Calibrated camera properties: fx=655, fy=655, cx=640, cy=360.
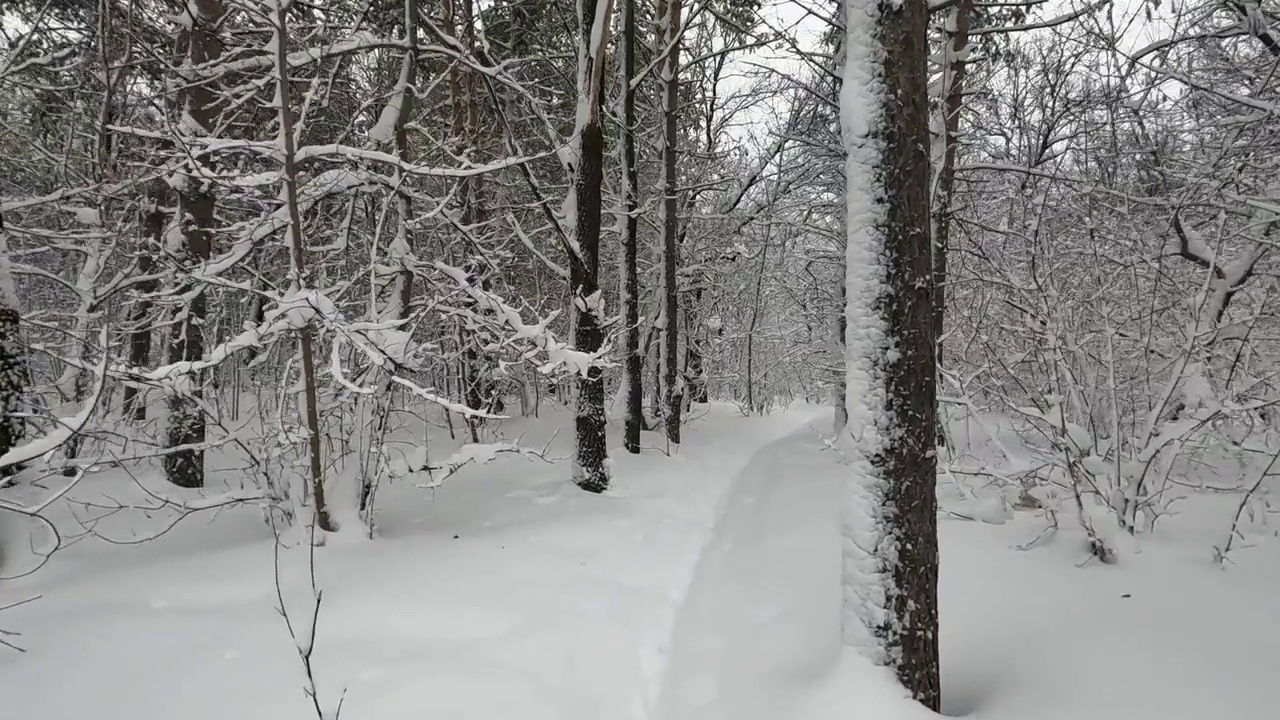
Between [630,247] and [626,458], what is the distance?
2.98 meters

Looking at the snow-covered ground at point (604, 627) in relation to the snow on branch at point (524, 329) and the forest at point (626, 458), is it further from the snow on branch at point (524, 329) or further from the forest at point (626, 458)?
the snow on branch at point (524, 329)

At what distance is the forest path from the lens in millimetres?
3348

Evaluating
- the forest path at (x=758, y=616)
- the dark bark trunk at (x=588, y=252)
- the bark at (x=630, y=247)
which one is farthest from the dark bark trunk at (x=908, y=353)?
the bark at (x=630, y=247)

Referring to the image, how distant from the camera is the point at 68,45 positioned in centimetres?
646

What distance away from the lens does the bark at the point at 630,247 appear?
8.71m

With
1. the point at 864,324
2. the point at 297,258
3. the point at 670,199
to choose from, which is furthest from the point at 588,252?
the point at 864,324

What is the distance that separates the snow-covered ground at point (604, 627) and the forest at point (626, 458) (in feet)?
0.09

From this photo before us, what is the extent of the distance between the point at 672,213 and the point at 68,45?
24.2ft

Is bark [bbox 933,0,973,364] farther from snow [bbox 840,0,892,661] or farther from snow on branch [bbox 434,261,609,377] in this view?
snow [bbox 840,0,892,661]

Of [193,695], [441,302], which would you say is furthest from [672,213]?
[193,695]

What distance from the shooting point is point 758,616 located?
14.0ft

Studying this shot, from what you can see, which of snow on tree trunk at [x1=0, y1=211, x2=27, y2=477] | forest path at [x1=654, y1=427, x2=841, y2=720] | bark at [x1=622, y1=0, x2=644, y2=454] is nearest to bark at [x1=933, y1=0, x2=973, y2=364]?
forest path at [x1=654, y1=427, x2=841, y2=720]

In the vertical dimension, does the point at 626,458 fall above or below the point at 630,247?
below

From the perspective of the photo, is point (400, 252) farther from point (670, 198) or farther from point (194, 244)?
point (670, 198)
